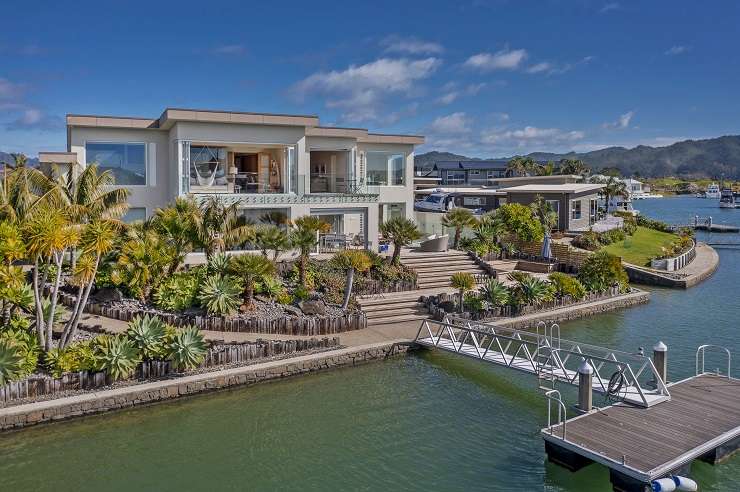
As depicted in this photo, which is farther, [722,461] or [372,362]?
[372,362]

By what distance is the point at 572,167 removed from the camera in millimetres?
91375

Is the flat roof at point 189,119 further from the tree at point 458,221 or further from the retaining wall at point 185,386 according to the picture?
the retaining wall at point 185,386

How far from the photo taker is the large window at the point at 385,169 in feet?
108

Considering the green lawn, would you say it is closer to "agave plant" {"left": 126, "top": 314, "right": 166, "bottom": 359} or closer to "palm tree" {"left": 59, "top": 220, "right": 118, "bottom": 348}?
"agave plant" {"left": 126, "top": 314, "right": 166, "bottom": 359}

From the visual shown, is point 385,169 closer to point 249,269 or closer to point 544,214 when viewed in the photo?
point 544,214

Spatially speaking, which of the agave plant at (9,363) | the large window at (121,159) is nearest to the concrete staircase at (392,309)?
the agave plant at (9,363)

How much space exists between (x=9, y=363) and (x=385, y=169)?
22.9 metres

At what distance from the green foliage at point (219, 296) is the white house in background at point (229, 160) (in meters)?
5.68

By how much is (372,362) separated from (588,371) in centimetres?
694

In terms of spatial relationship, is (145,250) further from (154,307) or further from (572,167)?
(572,167)

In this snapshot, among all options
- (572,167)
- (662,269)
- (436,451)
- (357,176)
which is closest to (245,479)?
(436,451)

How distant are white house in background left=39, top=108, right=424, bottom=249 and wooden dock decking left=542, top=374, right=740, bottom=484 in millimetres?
16303

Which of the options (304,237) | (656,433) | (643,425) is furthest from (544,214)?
(656,433)

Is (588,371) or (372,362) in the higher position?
(588,371)
